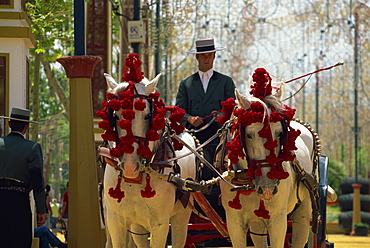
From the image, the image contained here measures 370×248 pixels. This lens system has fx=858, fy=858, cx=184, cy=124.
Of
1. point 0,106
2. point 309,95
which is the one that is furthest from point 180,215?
point 309,95

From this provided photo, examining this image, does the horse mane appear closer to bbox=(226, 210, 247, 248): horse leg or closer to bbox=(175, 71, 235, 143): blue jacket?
bbox=(226, 210, 247, 248): horse leg

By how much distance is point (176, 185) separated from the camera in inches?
370

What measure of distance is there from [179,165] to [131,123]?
1325 mm

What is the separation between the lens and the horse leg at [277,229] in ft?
30.1

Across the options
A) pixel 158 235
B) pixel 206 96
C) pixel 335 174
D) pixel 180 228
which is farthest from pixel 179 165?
pixel 335 174

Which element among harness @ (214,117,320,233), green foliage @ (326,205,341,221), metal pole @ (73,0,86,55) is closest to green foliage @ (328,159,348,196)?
green foliage @ (326,205,341,221)

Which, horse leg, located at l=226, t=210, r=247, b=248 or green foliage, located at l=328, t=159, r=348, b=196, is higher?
horse leg, located at l=226, t=210, r=247, b=248

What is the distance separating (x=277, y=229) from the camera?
918cm

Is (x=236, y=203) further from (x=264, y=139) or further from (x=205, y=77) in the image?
(x=205, y=77)

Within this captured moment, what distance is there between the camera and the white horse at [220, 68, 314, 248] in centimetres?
874

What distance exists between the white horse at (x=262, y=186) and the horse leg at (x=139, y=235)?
962 millimetres

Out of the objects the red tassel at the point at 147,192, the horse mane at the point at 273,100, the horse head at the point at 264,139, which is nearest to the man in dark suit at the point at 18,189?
the red tassel at the point at 147,192

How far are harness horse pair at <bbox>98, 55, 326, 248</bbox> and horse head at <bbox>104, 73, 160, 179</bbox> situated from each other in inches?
0.4

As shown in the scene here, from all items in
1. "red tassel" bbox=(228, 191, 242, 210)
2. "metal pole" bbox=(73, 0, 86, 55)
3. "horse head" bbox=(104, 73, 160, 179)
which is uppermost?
"metal pole" bbox=(73, 0, 86, 55)
